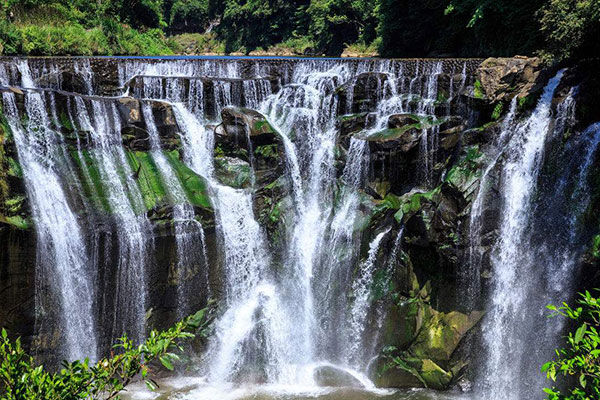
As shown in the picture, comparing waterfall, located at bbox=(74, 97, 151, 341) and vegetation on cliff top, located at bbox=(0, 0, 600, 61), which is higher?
vegetation on cliff top, located at bbox=(0, 0, 600, 61)

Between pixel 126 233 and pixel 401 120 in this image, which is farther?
pixel 401 120

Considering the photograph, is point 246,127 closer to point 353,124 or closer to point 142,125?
point 142,125

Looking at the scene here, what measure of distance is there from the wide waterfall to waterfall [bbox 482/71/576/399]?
42 millimetres

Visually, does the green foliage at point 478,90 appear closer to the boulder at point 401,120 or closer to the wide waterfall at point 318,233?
the wide waterfall at point 318,233

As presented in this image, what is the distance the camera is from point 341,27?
44.1 metres

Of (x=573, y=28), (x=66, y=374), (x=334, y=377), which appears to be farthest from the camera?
(x=573, y=28)

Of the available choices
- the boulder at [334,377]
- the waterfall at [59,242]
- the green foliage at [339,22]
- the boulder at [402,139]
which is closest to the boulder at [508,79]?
the boulder at [402,139]

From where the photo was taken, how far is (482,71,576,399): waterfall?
10.7 meters

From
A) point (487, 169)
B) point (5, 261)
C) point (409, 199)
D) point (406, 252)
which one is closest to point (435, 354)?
point (406, 252)

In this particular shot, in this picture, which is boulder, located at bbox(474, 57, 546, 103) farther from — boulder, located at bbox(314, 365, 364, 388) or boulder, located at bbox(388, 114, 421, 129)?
boulder, located at bbox(314, 365, 364, 388)

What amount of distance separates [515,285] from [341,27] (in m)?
37.5

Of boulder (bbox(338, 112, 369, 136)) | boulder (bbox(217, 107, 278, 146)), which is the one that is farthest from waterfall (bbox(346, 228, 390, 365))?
boulder (bbox(217, 107, 278, 146))

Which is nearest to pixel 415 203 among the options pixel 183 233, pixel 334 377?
pixel 334 377

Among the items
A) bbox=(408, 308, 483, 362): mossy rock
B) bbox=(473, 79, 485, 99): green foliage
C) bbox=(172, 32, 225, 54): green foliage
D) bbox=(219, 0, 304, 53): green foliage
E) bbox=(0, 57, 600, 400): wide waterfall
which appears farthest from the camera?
bbox=(172, 32, 225, 54): green foliage
